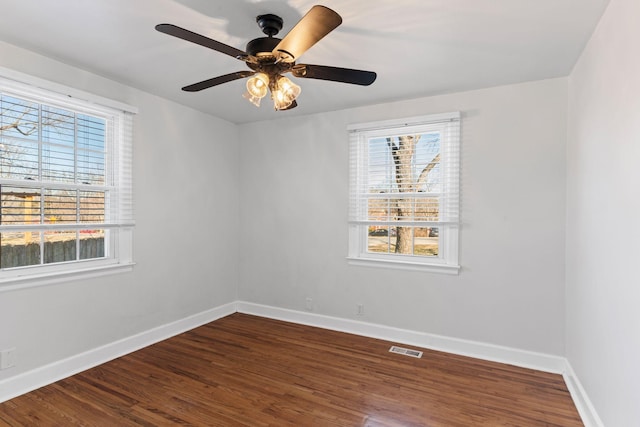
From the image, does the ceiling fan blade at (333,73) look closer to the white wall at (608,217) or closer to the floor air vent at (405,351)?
the white wall at (608,217)

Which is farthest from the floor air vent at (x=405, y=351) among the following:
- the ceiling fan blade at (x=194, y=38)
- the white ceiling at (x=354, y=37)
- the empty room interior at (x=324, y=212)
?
the ceiling fan blade at (x=194, y=38)

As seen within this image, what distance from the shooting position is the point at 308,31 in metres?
1.57

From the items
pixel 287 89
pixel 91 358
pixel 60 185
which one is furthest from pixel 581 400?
pixel 60 185

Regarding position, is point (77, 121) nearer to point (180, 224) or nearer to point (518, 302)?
point (180, 224)

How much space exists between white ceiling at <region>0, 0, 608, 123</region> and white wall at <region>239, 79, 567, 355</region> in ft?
1.28

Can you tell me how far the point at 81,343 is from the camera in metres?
2.86

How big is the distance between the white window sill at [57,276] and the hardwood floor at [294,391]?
30.3 inches

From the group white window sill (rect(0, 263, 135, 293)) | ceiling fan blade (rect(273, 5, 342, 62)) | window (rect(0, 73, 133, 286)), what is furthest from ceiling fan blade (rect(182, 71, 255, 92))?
white window sill (rect(0, 263, 135, 293))

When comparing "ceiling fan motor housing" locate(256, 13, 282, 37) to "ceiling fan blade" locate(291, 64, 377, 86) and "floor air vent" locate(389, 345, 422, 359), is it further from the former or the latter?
"floor air vent" locate(389, 345, 422, 359)

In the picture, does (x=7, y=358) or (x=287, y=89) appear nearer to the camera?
(x=287, y=89)

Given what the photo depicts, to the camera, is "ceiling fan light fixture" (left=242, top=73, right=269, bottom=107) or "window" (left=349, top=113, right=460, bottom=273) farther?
"window" (left=349, top=113, right=460, bottom=273)

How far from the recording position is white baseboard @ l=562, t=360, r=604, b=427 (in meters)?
2.09

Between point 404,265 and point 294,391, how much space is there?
64.3 inches

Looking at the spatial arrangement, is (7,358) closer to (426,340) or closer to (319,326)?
(319,326)
